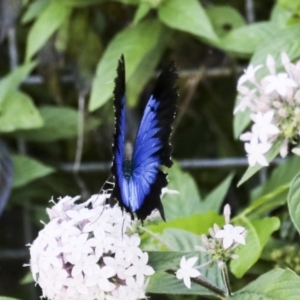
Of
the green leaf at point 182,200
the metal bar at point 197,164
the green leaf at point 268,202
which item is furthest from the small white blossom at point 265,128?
the metal bar at point 197,164

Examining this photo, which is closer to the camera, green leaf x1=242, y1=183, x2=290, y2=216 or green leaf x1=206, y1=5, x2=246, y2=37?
green leaf x1=242, y1=183, x2=290, y2=216

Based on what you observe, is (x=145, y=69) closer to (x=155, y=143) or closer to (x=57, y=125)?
(x=57, y=125)

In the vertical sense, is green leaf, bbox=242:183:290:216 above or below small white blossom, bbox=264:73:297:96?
below

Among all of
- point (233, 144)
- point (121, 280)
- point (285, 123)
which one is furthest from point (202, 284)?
point (233, 144)

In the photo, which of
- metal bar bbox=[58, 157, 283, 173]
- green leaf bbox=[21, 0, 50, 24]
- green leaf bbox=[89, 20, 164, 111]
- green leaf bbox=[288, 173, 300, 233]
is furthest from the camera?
metal bar bbox=[58, 157, 283, 173]

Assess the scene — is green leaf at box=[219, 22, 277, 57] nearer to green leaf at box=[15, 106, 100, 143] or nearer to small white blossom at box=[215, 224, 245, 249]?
green leaf at box=[15, 106, 100, 143]

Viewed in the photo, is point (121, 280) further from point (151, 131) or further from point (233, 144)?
point (233, 144)

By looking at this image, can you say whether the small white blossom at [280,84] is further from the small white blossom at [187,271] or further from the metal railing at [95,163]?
the metal railing at [95,163]

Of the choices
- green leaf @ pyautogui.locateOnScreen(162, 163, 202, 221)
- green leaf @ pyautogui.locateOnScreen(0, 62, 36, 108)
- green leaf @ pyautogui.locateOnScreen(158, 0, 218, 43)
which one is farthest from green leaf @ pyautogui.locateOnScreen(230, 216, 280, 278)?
green leaf @ pyautogui.locateOnScreen(0, 62, 36, 108)
